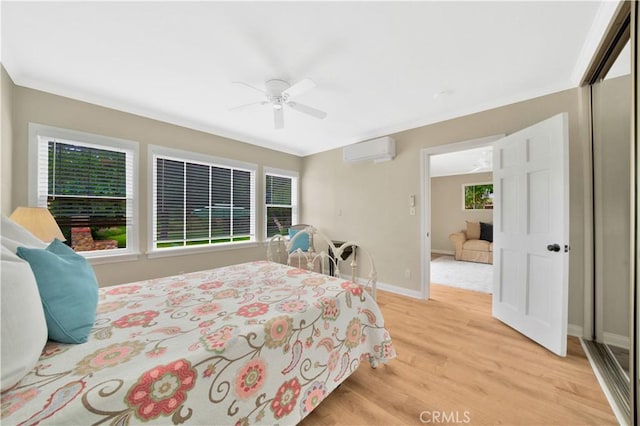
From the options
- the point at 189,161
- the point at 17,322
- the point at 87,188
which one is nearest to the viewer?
the point at 17,322

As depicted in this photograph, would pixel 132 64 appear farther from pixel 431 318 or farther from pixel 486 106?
pixel 431 318

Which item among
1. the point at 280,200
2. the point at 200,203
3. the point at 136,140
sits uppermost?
the point at 136,140

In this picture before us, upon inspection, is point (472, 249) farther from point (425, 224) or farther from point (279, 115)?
point (279, 115)

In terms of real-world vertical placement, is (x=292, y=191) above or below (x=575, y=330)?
above

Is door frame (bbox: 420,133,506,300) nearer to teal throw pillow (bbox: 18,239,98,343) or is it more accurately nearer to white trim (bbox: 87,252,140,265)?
Result: teal throw pillow (bbox: 18,239,98,343)

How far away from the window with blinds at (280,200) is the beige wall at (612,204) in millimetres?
4088

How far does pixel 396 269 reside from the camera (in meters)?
3.57

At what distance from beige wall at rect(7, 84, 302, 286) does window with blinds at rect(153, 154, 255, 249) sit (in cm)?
16

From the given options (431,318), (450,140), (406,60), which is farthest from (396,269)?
(406,60)

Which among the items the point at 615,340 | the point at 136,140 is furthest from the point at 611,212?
the point at 136,140

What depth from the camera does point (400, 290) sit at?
3.50 metres

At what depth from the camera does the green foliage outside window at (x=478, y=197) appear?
21.3 feet

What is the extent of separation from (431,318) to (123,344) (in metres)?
2.77

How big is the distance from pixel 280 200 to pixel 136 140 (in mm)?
2393
